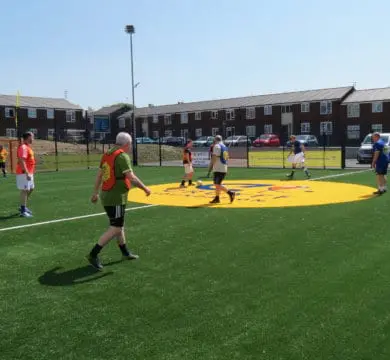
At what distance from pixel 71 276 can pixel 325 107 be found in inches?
2432

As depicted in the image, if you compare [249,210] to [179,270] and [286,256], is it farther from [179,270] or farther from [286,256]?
[179,270]

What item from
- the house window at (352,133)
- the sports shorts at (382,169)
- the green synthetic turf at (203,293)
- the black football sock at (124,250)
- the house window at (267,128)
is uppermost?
the house window at (267,128)

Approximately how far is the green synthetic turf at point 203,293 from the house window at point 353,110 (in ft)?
182

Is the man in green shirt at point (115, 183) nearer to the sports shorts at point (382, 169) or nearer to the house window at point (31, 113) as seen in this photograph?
the sports shorts at point (382, 169)

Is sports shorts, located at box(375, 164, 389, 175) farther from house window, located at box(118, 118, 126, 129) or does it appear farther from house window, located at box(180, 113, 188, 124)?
house window, located at box(118, 118, 126, 129)

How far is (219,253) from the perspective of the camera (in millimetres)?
7152

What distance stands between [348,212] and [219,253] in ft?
15.7

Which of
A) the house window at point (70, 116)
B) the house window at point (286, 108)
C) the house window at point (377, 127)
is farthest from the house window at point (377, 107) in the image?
the house window at point (70, 116)

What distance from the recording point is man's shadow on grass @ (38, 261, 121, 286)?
5.80m

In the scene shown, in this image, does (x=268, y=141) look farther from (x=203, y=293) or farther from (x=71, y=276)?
(x=203, y=293)

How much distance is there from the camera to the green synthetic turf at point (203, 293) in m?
3.97

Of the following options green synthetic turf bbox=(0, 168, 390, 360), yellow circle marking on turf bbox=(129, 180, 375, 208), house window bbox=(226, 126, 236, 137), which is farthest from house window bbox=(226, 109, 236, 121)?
green synthetic turf bbox=(0, 168, 390, 360)

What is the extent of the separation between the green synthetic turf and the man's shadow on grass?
0.02 m

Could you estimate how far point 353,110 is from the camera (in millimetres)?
61688
